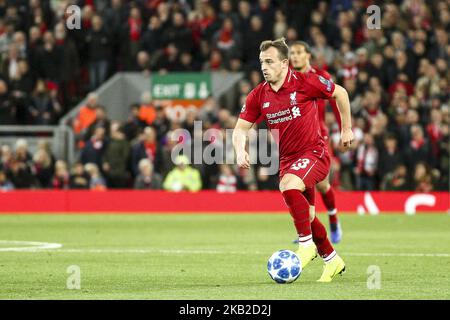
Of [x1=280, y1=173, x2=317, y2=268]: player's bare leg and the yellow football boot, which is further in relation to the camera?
the yellow football boot

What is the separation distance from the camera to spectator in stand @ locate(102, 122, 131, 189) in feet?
88.3

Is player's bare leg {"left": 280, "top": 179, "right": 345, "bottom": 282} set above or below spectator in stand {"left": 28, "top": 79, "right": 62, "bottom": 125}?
above

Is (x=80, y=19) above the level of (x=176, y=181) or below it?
above

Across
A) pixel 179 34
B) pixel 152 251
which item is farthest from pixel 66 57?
pixel 152 251

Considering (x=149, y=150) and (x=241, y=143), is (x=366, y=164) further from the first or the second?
(x=241, y=143)

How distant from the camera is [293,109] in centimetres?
1220

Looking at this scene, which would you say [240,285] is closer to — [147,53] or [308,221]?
[308,221]

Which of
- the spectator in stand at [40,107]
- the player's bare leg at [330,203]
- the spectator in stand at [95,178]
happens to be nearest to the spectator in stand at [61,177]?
the spectator in stand at [95,178]

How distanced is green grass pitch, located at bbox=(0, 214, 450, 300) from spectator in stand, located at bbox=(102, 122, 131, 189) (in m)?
2.00

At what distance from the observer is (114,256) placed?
1527 cm

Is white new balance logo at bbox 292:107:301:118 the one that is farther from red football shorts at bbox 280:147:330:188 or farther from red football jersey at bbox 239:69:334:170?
red football shorts at bbox 280:147:330:188

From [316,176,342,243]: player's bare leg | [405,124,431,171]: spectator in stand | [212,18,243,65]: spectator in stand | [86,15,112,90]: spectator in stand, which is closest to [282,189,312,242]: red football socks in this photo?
[316,176,342,243]: player's bare leg
